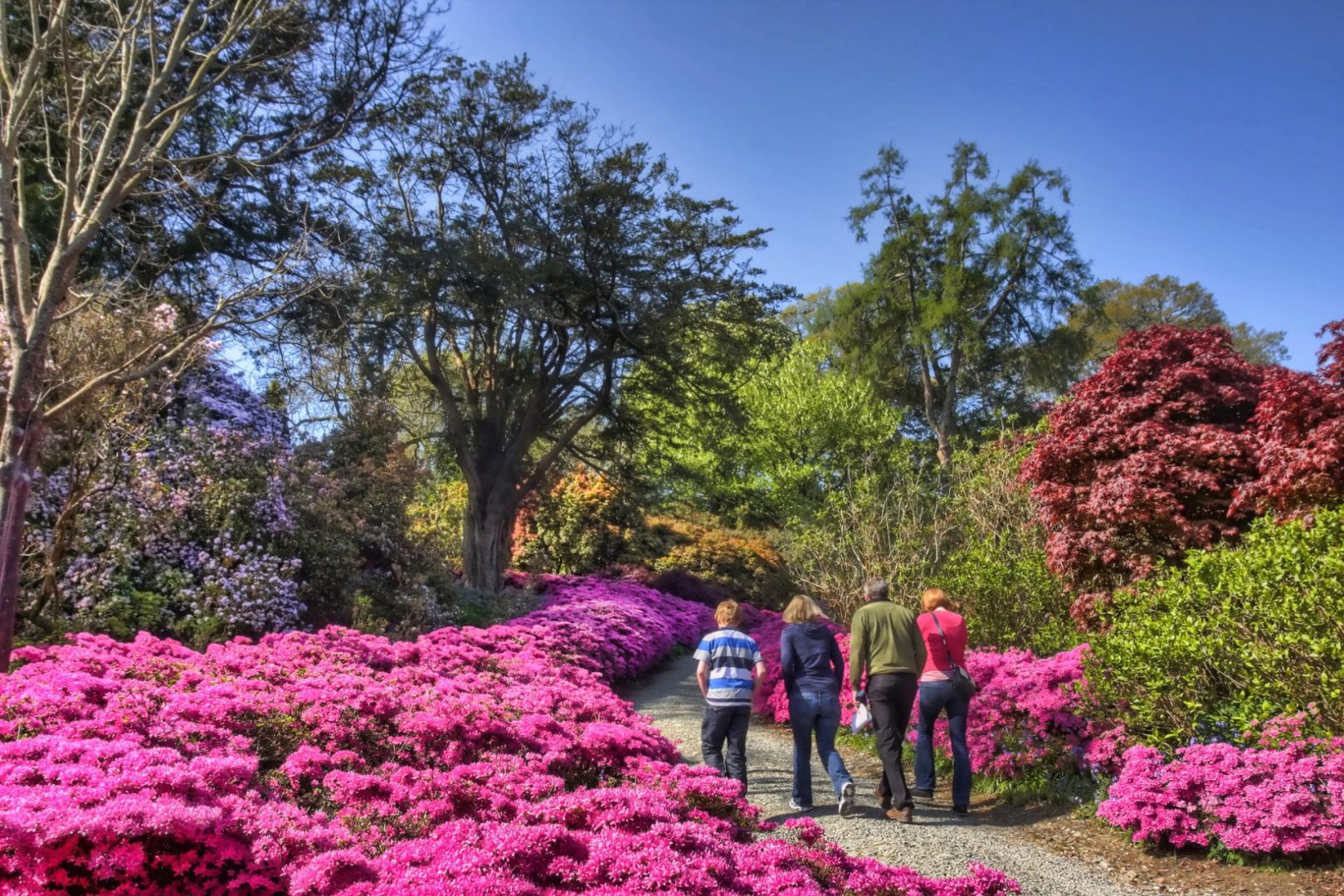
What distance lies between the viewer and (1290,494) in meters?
6.66

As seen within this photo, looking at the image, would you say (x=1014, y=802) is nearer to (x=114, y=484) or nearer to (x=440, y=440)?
(x=114, y=484)

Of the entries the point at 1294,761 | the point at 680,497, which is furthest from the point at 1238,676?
the point at 680,497

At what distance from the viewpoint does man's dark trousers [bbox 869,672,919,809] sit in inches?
243

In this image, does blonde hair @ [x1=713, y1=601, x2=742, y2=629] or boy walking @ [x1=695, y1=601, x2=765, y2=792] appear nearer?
boy walking @ [x1=695, y1=601, x2=765, y2=792]

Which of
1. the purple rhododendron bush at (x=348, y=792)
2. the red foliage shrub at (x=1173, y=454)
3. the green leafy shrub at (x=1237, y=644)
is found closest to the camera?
the purple rhododendron bush at (x=348, y=792)

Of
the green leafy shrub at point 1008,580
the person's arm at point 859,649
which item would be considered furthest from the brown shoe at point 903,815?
the green leafy shrub at point 1008,580

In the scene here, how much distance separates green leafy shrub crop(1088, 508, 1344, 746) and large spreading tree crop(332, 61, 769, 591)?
10568mm

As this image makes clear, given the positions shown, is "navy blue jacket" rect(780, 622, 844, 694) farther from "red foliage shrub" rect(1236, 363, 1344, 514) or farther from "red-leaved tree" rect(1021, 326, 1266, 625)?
"red foliage shrub" rect(1236, 363, 1344, 514)

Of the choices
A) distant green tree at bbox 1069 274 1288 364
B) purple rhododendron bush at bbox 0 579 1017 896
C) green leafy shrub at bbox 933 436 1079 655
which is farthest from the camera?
distant green tree at bbox 1069 274 1288 364

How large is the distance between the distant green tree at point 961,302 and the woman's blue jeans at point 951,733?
21.5m

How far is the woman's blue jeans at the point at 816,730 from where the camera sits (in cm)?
618

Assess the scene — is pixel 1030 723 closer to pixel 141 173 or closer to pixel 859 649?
pixel 859 649

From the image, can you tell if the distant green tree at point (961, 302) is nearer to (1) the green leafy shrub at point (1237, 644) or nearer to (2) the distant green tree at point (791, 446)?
(2) the distant green tree at point (791, 446)

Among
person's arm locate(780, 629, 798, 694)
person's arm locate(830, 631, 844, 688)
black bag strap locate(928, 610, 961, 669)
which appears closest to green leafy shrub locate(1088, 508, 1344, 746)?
black bag strap locate(928, 610, 961, 669)
